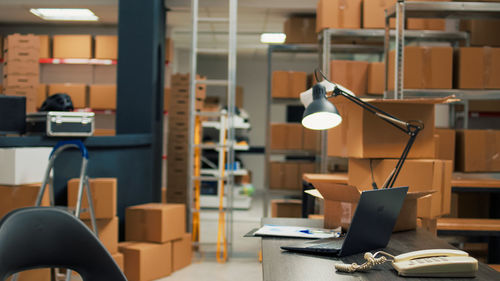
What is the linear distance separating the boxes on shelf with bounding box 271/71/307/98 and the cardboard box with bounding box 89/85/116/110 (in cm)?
279

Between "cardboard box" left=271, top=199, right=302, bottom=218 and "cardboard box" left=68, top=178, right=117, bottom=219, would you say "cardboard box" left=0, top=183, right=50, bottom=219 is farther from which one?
"cardboard box" left=271, top=199, right=302, bottom=218

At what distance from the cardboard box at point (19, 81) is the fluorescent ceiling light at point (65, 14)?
102 centimetres

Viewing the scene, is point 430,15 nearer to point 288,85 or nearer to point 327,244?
point 288,85

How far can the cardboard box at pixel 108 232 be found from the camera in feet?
13.5

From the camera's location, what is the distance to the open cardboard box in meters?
2.13

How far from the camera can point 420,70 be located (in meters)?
3.94

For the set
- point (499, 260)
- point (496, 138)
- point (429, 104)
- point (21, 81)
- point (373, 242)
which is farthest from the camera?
point (21, 81)

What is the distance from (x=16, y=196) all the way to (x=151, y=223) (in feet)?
4.32

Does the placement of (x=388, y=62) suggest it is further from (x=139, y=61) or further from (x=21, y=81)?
(x=21, y=81)

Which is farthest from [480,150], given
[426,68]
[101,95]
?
[101,95]

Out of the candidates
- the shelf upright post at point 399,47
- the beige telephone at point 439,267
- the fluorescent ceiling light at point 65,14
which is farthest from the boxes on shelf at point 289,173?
the beige telephone at point 439,267

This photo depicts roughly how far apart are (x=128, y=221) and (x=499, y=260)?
293cm

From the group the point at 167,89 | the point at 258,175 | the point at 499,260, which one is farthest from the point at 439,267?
the point at 258,175

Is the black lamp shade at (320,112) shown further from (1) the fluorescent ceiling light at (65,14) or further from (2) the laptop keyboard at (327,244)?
(1) the fluorescent ceiling light at (65,14)
